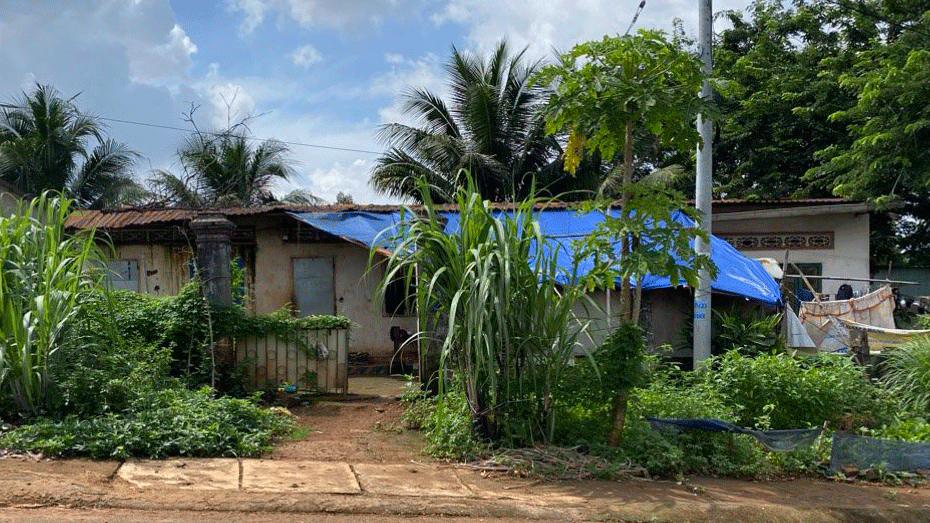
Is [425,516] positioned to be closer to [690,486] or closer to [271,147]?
[690,486]

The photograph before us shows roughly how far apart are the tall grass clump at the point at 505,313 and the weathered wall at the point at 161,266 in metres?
8.48

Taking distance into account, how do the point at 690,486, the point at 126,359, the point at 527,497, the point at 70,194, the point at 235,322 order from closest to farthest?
the point at 527,497
the point at 690,486
the point at 126,359
the point at 235,322
the point at 70,194

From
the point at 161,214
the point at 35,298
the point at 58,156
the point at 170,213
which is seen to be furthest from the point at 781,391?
the point at 58,156

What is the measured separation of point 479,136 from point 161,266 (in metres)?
8.39

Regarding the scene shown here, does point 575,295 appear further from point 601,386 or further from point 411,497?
point 411,497

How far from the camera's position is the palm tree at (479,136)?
1984 cm

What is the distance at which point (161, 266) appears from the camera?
1442cm

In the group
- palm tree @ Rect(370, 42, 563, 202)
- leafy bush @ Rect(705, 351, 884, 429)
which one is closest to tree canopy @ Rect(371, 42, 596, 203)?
palm tree @ Rect(370, 42, 563, 202)

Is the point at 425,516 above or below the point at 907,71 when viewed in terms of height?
below

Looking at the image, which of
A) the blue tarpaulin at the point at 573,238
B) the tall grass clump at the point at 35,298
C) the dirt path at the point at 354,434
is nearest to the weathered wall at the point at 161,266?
the blue tarpaulin at the point at 573,238

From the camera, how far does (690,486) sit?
6512 millimetres

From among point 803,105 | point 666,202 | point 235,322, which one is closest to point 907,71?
point 803,105

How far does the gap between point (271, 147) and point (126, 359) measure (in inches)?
626

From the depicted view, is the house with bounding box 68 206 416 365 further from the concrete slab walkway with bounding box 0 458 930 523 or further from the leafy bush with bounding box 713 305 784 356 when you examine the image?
the concrete slab walkway with bounding box 0 458 930 523
